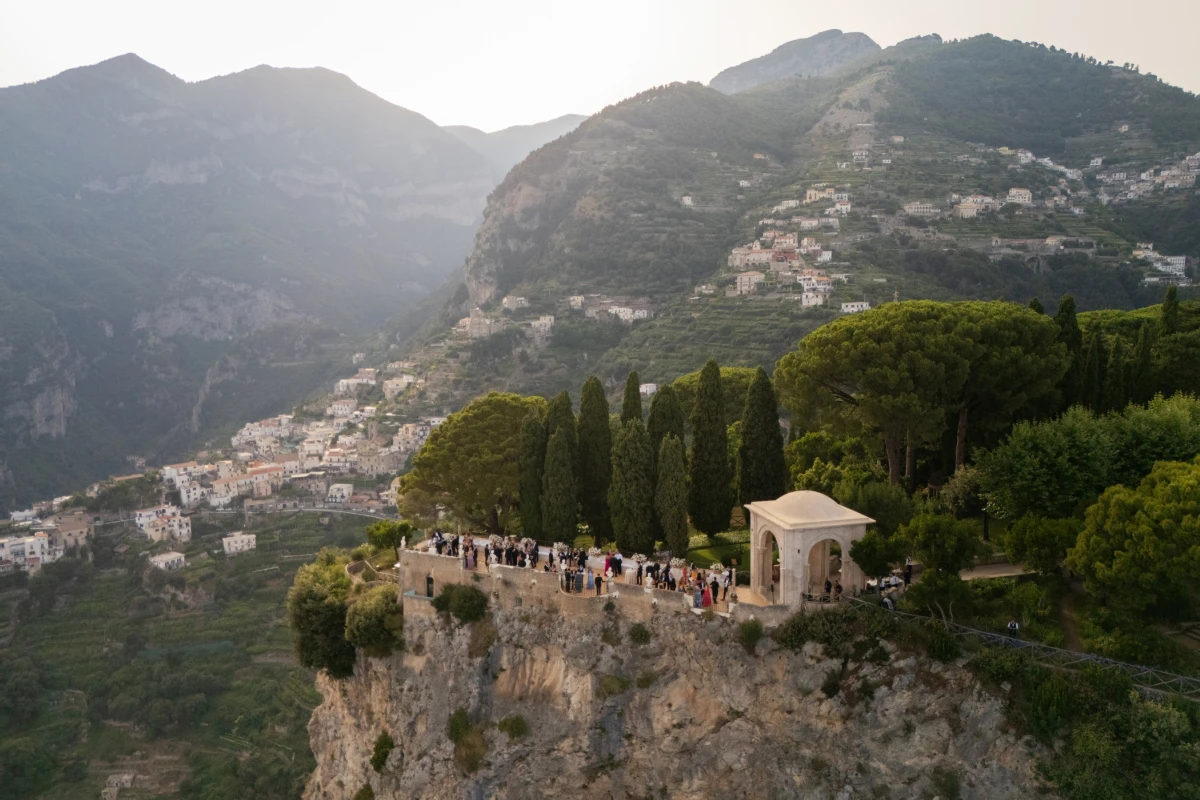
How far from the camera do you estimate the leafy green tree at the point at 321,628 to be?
2473 cm

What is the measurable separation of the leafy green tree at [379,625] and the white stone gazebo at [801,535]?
10.0 meters

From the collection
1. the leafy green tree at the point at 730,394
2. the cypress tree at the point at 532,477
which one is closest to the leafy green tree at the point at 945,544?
the cypress tree at the point at 532,477

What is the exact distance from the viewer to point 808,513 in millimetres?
19141

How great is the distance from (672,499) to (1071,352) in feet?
43.4

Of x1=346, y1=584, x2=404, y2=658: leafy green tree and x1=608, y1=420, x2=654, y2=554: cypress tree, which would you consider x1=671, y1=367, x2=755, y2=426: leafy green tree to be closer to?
x1=608, y1=420, x2=654, y2=554: cypress tree

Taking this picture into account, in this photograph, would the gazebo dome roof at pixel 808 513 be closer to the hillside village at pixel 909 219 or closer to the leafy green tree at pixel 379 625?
the leafy green tree at pixel 379 625

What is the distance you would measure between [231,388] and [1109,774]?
164880mm

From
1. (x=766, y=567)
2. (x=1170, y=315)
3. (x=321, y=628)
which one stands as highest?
(x=1170, y=315)

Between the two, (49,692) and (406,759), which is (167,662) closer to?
(49,692)

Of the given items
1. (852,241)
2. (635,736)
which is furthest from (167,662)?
(852,241)

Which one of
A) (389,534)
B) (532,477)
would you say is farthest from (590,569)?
(389,534)

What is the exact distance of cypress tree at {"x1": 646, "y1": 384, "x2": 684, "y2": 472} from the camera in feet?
89.5

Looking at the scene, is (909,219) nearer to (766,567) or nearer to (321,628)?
(766,567)

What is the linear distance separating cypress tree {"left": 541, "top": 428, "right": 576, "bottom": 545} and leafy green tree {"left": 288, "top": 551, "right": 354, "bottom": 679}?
6375 mm
